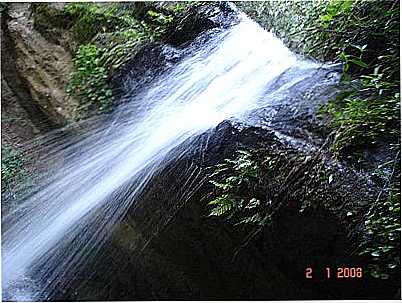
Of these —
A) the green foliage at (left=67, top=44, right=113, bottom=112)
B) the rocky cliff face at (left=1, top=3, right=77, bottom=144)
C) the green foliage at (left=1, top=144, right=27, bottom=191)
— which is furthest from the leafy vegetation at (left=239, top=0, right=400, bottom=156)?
the green foliage at (left=1, top=144, right=27, bottom=191)

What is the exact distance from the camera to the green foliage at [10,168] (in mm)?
1592

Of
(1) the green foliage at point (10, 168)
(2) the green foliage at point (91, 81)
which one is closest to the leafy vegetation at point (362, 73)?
(2) the green foliage at point (91, 81)

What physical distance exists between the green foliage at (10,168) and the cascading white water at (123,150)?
7 centimetres

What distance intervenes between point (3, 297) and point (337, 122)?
1095mm

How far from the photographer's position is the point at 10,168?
62.8 inches

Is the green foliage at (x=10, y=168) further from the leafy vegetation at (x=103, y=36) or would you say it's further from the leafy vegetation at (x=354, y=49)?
the leafy vegetation at (x=354, y=49)

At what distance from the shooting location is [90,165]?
1.60 metres

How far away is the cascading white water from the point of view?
1575mm

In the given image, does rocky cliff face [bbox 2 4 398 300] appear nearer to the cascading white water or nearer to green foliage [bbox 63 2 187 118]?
the cascading white water

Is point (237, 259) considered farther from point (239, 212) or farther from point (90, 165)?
point (90, 165)
